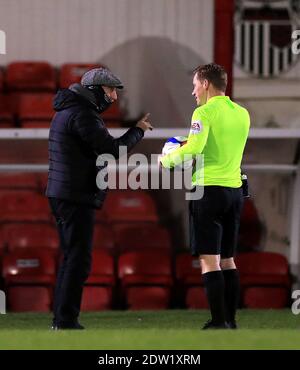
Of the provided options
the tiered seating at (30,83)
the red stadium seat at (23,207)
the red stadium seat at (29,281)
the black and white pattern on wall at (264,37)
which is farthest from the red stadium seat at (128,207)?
the black and white pattern on wall at (264,37)

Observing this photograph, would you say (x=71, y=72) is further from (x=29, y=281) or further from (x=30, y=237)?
(x=29, y=281)

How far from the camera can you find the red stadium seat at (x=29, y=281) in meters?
11.8

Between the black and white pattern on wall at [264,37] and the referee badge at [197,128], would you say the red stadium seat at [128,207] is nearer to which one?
the black and white pattern on wall at [264,37]

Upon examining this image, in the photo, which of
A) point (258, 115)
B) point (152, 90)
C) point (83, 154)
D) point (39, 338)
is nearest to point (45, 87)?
point (152, 90)

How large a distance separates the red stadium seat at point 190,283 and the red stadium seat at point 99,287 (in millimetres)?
609

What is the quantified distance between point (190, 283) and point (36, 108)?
2.43m

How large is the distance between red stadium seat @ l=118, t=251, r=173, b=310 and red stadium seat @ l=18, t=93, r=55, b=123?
1825mm

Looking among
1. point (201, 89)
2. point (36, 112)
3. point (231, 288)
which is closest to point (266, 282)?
point (36, 112)

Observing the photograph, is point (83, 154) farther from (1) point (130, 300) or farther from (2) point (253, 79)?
(2) point (253, 79)

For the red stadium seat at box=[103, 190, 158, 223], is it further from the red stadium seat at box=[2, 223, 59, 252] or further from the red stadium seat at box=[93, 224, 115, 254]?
the red stadium seat at box=[2, 223, 59, 252]

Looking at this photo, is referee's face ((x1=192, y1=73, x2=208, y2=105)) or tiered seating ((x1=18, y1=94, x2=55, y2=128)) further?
tiered seating ((x1=18, y1=94, x2=55, y2=128))

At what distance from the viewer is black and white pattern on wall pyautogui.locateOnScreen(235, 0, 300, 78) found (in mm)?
15023

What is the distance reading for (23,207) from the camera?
12.9 meters

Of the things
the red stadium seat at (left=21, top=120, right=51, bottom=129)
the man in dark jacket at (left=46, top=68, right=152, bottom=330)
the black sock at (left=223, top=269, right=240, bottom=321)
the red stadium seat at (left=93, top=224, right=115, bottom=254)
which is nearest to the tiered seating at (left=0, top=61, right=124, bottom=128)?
the red stadium seat at (left=21, top=120, right=51, bottom=129)
